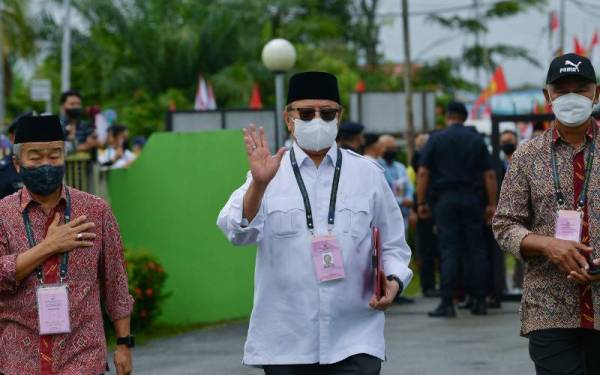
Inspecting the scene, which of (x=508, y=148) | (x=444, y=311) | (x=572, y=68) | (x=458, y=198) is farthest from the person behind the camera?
(x=508, y=148)

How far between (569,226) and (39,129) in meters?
2.23

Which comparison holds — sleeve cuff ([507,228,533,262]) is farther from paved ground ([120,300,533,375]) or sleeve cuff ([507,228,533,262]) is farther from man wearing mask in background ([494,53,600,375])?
paved ground ([120,300,533,375])

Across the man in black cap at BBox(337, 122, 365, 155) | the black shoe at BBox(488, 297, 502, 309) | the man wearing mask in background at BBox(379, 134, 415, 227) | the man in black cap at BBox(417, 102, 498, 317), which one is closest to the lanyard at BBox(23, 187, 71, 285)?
the man in black cap at BBox(337, 122, 365, 155)

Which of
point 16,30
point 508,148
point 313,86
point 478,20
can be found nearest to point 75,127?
point 508,148

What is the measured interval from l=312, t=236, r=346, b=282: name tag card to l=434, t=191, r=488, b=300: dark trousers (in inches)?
305

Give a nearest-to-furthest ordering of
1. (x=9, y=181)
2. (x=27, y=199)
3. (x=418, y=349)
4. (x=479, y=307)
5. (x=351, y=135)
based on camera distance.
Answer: (x=27, y=199) → (x=9, y=181) → (x=418, y=349) → (x=351, y=135) → (x=479, y=307)

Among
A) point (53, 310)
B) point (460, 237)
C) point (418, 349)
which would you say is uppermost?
point (53, 310)

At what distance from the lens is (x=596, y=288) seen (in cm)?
604

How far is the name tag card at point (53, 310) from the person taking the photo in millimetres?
5664

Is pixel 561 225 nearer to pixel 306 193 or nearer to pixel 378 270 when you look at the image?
pixel 378 270

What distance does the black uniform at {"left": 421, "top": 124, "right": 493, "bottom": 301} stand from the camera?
1368 centimetres

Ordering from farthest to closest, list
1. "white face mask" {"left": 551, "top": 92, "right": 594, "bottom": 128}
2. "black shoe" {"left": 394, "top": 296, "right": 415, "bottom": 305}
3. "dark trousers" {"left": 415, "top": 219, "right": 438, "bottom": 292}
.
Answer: "dark trousers" {"left": 415, "top": 219, "right": 438, "bottom": 292} < "black shoe" {"left": 394, "top": 296, "right": 415, "bottom": 305} < "white face mask" {"left": 551, "top": 92, "right": 594, "bottom": 128}

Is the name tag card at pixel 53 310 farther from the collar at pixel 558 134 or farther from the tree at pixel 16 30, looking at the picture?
the tree at pixel 16 30

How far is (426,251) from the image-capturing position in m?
16.3
